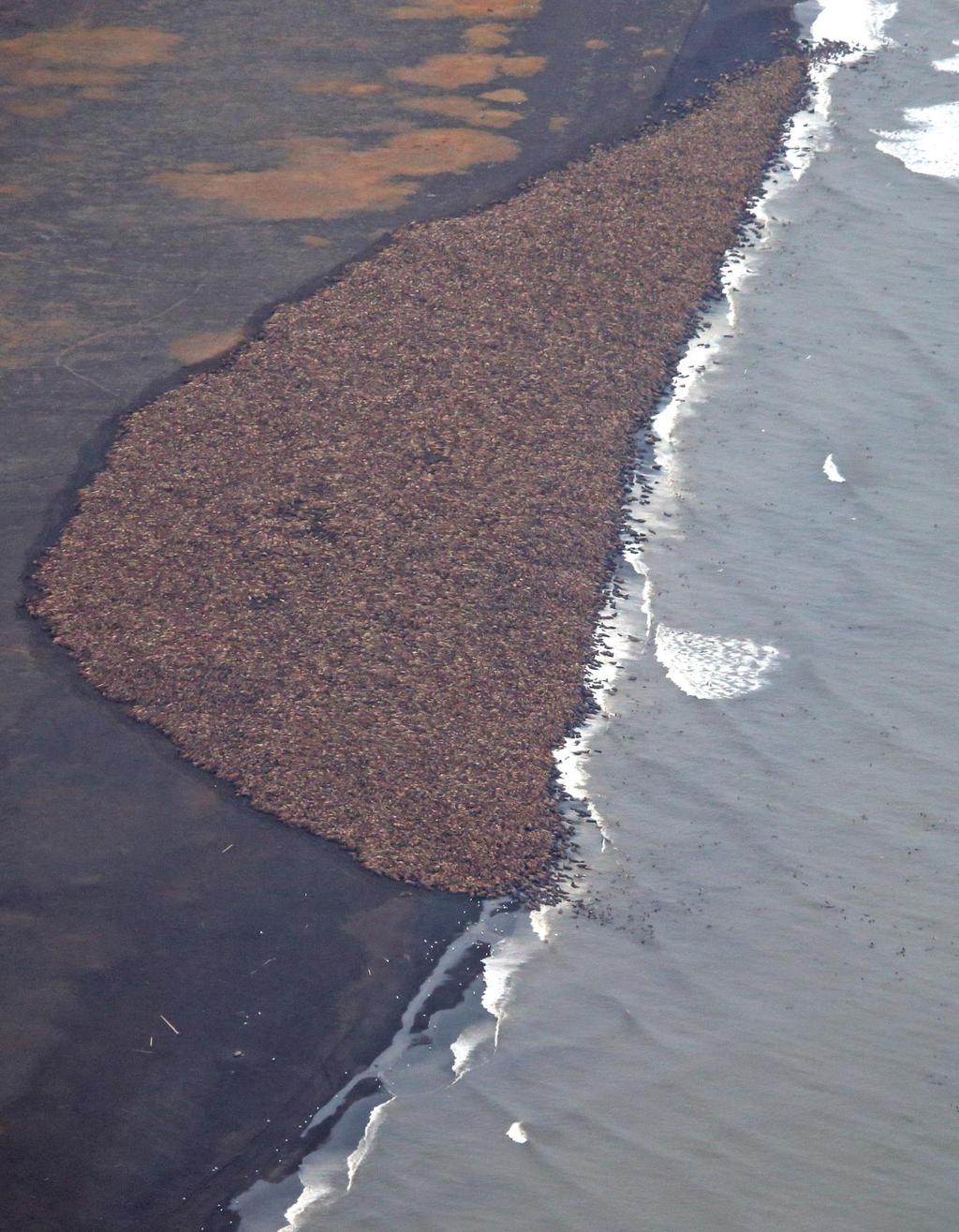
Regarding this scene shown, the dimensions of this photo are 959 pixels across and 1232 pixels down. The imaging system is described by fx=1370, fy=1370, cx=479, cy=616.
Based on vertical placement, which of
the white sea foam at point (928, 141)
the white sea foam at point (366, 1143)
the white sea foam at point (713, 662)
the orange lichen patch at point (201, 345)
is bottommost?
the white sea foam at point (366, 1143)

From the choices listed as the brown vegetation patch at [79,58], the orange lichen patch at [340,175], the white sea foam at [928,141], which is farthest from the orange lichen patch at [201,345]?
the white sea foam at [928,141]

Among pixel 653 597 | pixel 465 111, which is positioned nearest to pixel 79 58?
pixel 465 111

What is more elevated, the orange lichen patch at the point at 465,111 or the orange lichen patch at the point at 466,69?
the orange lichen patch at the point at 466,69

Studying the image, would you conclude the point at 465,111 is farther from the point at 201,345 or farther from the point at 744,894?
the point at 744,894

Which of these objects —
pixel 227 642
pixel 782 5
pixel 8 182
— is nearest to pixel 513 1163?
pixel 227 642

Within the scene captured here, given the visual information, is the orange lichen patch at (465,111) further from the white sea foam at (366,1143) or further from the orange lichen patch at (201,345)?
the white sea foam at (366,1143)

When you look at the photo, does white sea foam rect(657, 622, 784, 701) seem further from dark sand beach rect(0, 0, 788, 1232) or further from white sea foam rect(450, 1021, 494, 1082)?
white sea foam rect(450, 1021, 494, 1082)

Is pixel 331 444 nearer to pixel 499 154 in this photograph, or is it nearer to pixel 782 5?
pixel 499 154
